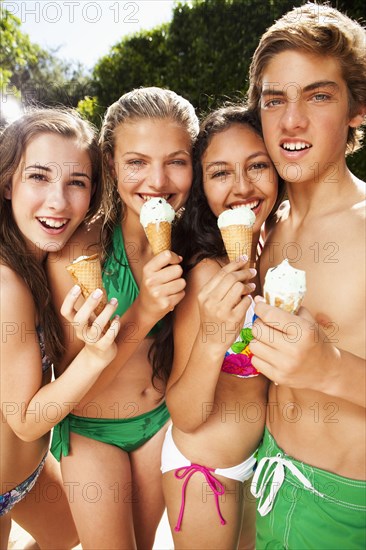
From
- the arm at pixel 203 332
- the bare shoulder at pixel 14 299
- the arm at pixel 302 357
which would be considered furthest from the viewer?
the bare shoulder at pixel 14 299

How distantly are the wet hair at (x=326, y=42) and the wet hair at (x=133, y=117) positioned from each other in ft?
1.57

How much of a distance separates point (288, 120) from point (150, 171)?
74 cm

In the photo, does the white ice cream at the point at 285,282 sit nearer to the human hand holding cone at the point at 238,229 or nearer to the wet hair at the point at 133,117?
the human hand holding cone at the point at 238,229

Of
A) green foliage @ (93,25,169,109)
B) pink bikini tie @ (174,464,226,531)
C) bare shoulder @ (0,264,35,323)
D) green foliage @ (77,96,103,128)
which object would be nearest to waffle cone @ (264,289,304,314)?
pink bikini tie @ (174,464,226,531)

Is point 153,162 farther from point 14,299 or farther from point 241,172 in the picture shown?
point 14,299

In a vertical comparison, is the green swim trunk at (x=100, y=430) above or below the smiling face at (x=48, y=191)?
below

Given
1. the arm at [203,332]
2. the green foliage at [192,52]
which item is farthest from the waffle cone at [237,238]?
the green foliage at [192,52]

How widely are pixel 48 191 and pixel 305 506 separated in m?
1.90

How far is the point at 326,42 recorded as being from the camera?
7.75 ft

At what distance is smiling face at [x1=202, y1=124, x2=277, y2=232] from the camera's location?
2.57 meters

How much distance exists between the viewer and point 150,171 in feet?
8.70

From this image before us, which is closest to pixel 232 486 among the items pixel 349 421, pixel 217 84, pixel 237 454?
pixel 237 454

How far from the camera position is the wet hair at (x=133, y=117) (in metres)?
2.74

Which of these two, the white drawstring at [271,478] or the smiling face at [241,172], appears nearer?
the white drawstring at [271,478]
